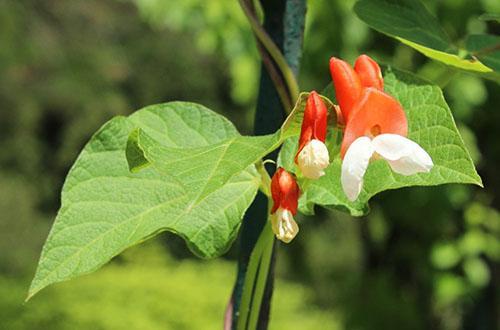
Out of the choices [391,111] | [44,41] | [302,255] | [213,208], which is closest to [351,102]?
[391,111]

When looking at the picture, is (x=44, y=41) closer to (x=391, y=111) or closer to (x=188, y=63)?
(x=188, y=63)

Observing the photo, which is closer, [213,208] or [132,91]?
[213,208]

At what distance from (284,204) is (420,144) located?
0.07m

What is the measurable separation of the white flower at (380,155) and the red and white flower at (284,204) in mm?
64

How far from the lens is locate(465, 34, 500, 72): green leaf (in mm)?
584

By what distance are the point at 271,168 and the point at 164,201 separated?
0.09 m

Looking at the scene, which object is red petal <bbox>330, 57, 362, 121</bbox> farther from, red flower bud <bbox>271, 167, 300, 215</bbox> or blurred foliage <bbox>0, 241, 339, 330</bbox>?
blurred foliage <bbox>0, 241, 339, 330</bbox>

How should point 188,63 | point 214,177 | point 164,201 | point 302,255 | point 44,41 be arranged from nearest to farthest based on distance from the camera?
point 214,177, point 164,201, point 302,255, point 44,41, point 188,63

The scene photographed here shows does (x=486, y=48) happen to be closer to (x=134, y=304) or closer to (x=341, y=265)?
(x=134, y=304)

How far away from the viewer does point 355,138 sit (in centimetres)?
40

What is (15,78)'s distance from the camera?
410 inches

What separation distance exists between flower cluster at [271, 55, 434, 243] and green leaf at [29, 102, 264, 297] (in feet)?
0.17

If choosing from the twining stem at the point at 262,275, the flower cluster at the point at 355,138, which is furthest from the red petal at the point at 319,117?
the twining stem at the point at 262,275

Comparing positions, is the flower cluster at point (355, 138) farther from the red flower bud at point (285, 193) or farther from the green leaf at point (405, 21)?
the green leaf at point (405, 21)
